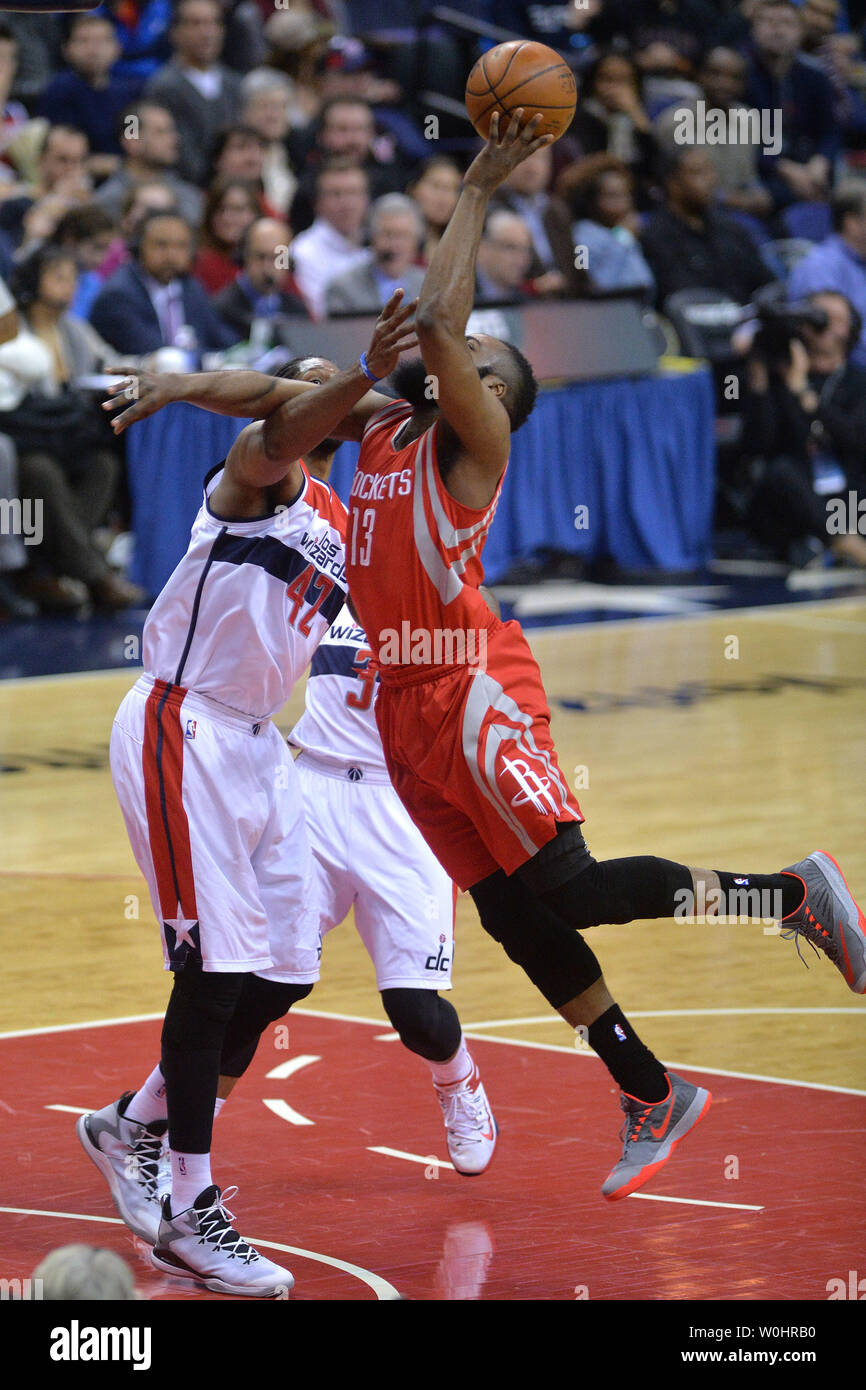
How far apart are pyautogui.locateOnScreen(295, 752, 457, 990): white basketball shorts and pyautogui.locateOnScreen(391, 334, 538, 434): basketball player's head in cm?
118

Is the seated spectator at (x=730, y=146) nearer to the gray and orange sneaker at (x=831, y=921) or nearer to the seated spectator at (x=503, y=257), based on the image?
the seated spectator at (x=503, y=257)

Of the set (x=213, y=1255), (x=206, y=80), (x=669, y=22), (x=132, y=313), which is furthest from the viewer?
(x=669, y=22)

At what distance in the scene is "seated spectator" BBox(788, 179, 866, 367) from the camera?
16.7 metres

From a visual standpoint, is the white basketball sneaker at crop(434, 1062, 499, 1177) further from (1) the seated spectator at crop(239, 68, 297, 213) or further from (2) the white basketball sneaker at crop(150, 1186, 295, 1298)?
(1) the seated spectator at crop(239, 68, 297, 213)

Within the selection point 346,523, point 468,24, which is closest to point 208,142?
point 468,24

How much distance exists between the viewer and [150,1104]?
205 inches

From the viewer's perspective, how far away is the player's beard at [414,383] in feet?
16.7

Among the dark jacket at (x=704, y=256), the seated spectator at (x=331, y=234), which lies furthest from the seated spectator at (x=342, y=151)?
the dark jacket at (x=704, y=256)

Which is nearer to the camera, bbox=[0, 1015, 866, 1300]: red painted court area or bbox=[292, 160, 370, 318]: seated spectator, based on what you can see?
bbox=[0, 1015, 866, 1300]: red painted court area

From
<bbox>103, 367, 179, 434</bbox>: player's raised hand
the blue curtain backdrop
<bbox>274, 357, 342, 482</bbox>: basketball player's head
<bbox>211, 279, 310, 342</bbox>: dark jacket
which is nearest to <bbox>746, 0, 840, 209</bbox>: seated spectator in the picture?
the blue curtain backdrop

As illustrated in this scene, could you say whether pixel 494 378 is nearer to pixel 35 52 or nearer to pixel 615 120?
pixel 35 52

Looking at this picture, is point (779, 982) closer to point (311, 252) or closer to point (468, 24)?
point (311, 252)

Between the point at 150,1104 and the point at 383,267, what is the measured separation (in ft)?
31.7

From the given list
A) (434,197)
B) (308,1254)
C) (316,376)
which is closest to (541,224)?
(434,197)
